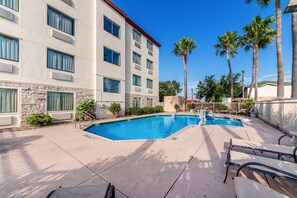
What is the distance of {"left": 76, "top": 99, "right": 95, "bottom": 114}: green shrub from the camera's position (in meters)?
10.8

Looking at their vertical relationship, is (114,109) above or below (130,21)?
below

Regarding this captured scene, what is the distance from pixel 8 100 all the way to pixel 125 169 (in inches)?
355

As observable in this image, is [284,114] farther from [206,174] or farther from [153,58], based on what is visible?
[153,58]

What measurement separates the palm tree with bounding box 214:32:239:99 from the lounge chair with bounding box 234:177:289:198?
23056mm

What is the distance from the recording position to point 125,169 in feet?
10.6

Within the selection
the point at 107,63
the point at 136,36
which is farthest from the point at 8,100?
the point at 136,36

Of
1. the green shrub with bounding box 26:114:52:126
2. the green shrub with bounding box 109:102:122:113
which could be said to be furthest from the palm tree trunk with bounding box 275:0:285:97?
the green shrub with bounding box 26:114:52:126

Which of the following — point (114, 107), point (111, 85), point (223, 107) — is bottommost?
point (223, 107)

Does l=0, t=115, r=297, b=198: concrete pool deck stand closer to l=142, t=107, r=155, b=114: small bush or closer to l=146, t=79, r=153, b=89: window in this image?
l=142, t=107, r=155, b=114: small bush

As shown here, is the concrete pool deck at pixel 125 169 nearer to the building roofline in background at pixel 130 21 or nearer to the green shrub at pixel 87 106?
the green shrub at pixel 87 106

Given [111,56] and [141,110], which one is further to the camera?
[141,110]

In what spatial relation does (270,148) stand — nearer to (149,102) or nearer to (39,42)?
(39,42)

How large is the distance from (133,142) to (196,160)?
2.61 m

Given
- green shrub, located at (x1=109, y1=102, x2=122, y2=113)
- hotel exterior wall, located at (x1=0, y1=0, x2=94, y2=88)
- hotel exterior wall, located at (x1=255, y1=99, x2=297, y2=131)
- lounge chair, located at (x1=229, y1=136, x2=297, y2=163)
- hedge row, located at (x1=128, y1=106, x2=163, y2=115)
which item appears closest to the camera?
lounge chair, located at (x1=229, y1=136, x2=297, y2=163)
